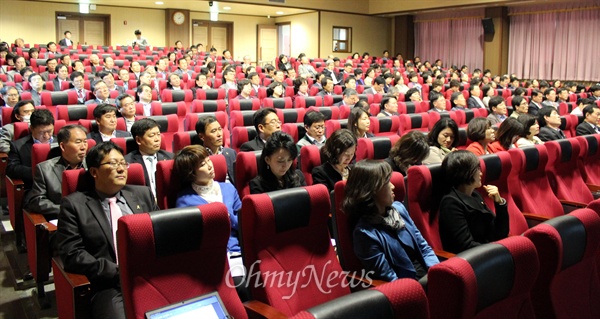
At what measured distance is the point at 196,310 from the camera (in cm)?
183

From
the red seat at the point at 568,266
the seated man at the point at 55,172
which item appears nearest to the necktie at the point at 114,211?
the seated man at the point at 55,172

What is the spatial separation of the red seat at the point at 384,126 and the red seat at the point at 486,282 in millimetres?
3528

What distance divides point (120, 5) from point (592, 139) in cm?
1387

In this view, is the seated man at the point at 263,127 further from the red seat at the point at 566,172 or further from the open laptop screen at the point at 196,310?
the open laptop screen at the point at 196,310

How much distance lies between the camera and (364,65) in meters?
13.3

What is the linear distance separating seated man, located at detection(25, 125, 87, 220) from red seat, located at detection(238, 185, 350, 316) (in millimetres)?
1313

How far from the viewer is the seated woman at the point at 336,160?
3164mm

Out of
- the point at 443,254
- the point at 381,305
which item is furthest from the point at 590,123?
the point at 381,305

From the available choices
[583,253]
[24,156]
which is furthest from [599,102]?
[24,156]

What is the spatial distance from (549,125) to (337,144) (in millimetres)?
3570

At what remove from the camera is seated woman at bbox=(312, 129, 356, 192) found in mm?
3164

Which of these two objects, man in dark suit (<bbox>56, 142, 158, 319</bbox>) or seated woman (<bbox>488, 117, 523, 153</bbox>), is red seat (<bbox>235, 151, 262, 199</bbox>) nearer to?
man in dark suit (<bbox>56, 142, 158, 319</bbox>)

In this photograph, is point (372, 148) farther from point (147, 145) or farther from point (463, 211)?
point (147, 145)

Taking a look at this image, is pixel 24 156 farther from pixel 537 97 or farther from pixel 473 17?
pixel 473 17
